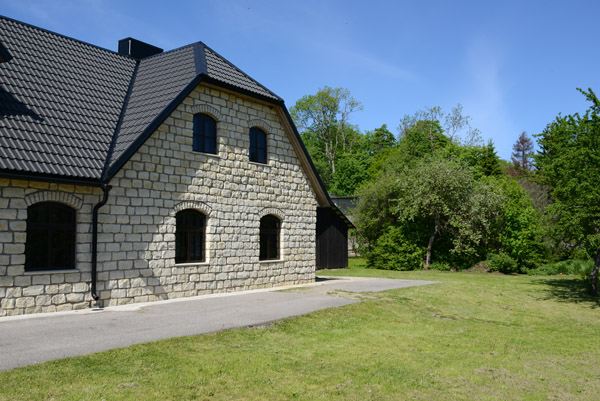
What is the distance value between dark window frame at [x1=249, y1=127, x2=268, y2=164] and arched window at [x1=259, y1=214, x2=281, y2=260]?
183 centimetres

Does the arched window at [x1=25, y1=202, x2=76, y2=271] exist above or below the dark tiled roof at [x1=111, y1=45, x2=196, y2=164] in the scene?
below

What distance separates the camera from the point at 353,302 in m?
12.5

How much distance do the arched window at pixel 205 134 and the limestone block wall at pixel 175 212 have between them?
0.18 m

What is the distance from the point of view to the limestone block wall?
10.5 metres

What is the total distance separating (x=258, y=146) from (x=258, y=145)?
0.10ft

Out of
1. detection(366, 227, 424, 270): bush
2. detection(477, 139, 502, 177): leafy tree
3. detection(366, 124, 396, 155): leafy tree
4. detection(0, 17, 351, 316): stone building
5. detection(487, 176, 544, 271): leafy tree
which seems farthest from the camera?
detection(366, 124, 396, 155): leafy tree

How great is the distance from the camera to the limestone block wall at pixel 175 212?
10484 millimetres

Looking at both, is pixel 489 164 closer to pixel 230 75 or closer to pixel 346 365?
pixel 230 75

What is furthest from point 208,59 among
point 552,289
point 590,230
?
point 552,289

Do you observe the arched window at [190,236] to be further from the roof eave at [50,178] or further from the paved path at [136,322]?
the roof eave at [50,178]

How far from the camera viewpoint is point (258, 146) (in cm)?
1575

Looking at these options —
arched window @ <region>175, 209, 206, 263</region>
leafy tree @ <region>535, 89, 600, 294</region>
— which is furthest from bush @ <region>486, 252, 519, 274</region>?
arched window @ <region>175, 209, 206, 263</region>

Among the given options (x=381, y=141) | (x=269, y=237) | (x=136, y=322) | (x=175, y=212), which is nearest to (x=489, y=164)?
(x=381, y=141)

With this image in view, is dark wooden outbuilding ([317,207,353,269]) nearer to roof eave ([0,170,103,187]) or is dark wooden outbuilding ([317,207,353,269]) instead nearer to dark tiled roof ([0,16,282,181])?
dark tiled roof ([0,16,282,181])
